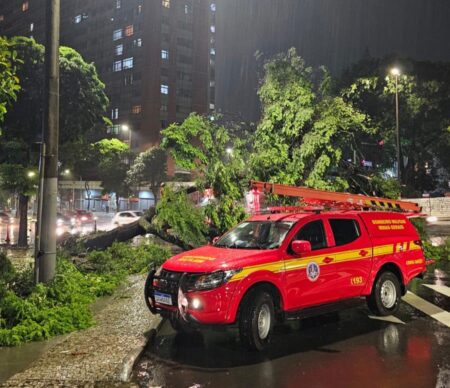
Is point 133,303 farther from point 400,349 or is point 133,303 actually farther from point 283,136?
point 283,136

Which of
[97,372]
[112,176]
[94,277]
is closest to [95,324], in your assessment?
[97,372]

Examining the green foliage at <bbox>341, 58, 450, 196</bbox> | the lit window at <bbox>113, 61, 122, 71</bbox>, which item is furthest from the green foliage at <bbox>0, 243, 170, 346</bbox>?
the lit window at <bbox>113, 61, 122, 71</bbox>

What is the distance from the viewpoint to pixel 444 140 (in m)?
37.5

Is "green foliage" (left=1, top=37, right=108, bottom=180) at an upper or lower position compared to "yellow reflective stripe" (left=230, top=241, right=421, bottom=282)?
upper

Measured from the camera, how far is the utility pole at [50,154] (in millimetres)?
7988

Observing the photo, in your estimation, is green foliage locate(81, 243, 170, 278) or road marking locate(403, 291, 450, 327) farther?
green foliage locate(81, 243, 170, 278)

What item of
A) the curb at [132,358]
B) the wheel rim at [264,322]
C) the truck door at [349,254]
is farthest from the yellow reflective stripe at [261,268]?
the curb at [132,358]

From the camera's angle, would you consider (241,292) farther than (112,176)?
No

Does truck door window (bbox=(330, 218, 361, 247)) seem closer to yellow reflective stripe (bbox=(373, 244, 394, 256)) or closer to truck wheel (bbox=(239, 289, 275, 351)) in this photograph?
yellow reflective stripe (bbox=(373, 244, 394, 256))

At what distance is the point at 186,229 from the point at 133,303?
4.59m

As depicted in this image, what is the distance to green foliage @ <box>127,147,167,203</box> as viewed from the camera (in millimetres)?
65438

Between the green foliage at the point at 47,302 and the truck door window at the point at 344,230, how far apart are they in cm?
411

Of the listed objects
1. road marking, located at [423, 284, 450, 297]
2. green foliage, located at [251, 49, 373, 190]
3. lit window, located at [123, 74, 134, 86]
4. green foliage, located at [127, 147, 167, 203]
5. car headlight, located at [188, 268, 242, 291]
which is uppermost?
lit window, located at [123, 74, 134, 86]

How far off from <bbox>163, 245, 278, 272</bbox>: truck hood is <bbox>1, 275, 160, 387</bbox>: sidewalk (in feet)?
3.80
